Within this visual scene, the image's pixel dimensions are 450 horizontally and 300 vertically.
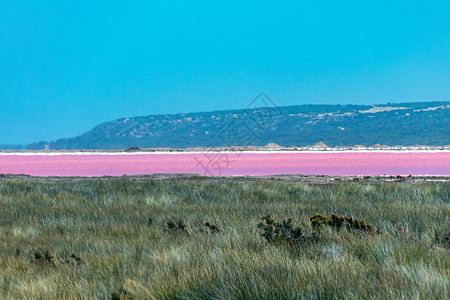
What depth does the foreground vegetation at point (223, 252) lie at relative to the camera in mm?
3963

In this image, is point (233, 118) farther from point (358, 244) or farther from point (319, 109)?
point (358, 244)

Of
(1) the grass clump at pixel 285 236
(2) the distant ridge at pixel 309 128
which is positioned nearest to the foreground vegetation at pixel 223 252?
(1) the grass clump at pixel 285 236

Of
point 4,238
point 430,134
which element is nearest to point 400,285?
point 4,238

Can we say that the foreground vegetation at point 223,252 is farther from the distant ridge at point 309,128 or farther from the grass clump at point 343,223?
the distant ridge at point 309,128

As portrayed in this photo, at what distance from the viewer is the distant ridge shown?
145625 millimetres

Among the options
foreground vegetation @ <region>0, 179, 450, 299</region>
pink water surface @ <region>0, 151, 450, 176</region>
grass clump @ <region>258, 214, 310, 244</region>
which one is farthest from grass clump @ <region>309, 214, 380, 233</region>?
pink water surface @ <region>0, 151, 450, 176</region>

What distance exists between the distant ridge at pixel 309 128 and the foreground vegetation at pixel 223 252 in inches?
5013

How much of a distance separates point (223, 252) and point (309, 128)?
163 metres

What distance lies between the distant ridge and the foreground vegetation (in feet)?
418

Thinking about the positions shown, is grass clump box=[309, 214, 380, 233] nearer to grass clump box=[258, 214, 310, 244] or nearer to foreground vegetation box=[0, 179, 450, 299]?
foreground vegetation box=[0, 179, 450, 299]

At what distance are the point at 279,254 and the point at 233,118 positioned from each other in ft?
574

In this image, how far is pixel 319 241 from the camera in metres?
5.95

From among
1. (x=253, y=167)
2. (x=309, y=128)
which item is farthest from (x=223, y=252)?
(x=309, y=128)

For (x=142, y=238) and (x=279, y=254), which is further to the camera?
(x=142, y=238)
